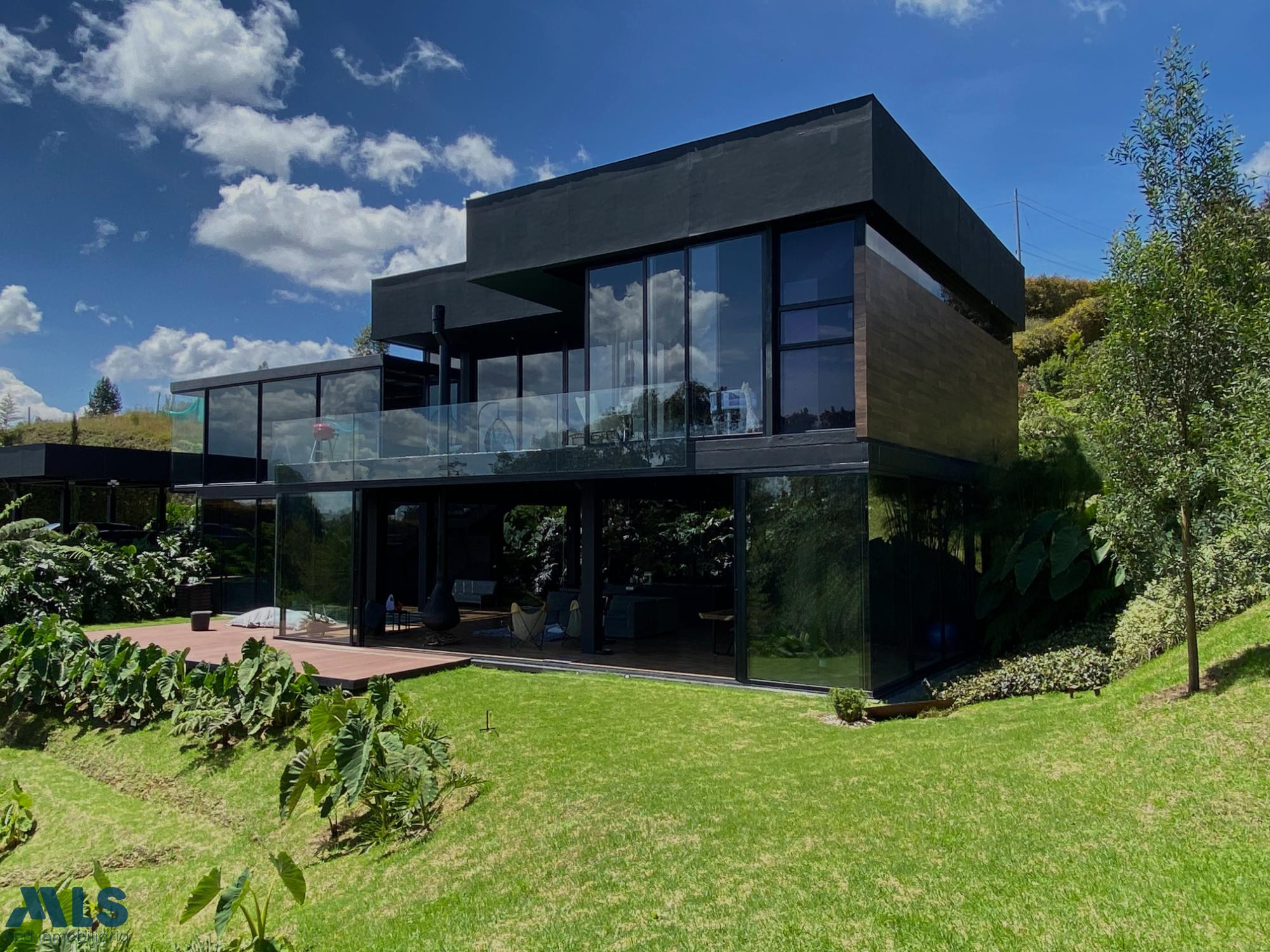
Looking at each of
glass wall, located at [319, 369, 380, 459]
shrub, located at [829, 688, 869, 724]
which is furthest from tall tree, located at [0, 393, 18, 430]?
shrub, located at [829, 688, 869, 724]

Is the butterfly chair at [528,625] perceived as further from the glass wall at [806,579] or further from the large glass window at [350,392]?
the large glass window at [350,392]

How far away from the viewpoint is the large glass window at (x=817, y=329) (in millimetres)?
9984

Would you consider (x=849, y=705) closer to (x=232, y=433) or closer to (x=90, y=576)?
(x=232, y=433)

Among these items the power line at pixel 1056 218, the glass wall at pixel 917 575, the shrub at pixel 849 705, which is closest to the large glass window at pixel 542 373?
the glass wall at pixel 917 575

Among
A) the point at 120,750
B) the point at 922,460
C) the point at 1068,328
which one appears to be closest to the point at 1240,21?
the point at 922,460

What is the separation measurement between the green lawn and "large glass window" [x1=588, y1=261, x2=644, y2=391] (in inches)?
182

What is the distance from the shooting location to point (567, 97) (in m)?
18.7

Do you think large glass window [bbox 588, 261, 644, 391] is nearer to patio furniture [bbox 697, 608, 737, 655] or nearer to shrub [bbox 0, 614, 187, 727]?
patio furniture [bbox 697, 608, 737, 655]

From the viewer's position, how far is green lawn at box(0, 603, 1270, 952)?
4.08 m

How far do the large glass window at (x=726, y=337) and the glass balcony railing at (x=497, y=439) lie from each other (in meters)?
0.37

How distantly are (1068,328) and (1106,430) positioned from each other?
956 inches

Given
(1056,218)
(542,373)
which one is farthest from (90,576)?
(1056,218)

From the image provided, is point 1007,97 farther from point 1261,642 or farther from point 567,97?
point 1261,642

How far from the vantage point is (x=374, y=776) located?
682 cm
